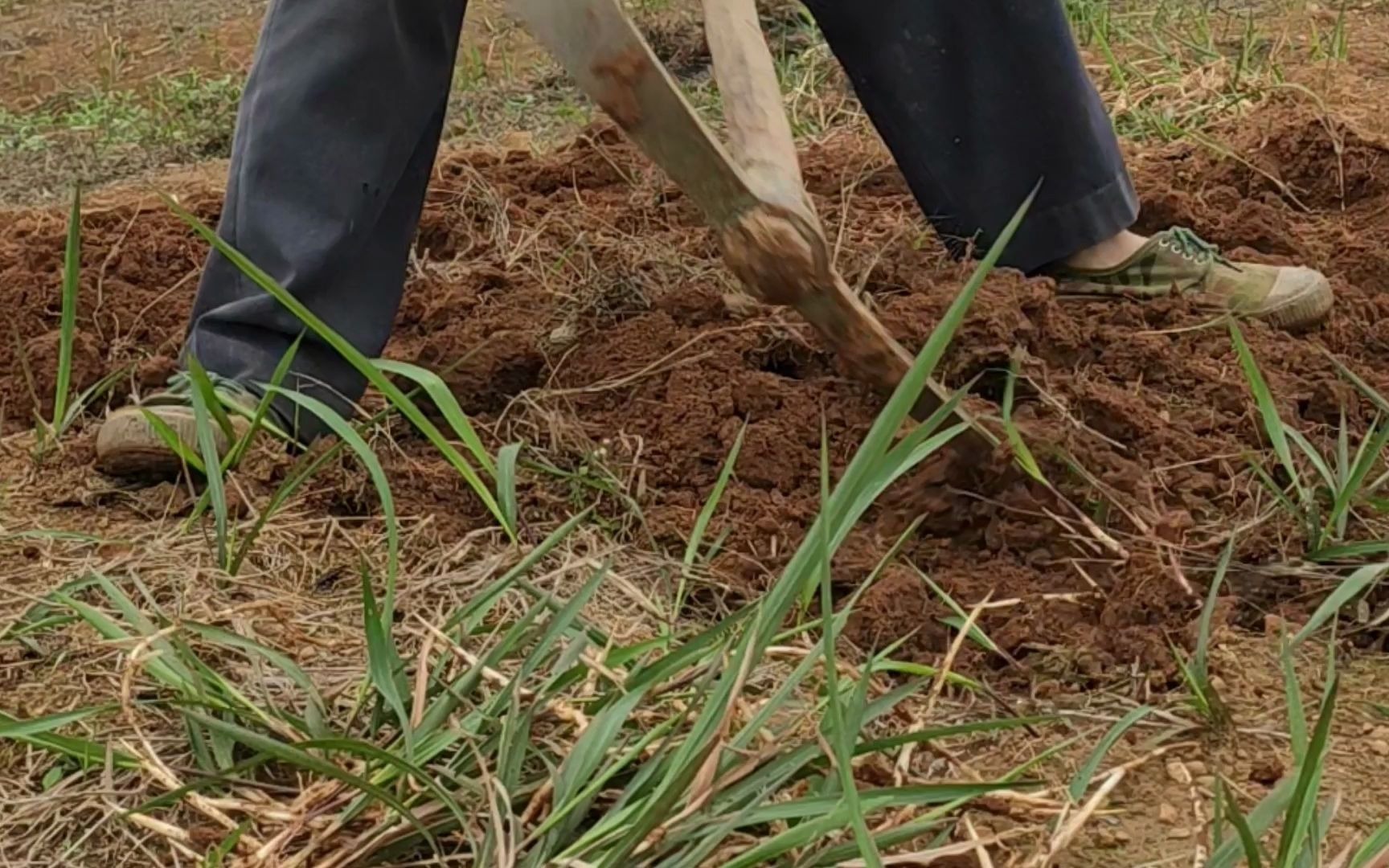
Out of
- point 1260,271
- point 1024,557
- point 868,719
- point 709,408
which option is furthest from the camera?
point 1260,271

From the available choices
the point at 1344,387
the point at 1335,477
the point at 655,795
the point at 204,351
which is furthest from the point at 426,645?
the point at 1344,387

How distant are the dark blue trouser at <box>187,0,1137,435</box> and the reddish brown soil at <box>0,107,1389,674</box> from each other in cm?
13

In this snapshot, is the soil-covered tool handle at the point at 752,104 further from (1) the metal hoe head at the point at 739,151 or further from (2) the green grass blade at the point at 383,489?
(2) the green grass blade at the point at 383,489

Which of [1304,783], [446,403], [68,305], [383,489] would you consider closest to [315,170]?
[68,305]

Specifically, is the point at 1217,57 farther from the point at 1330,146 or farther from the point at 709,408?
the point at 709,408

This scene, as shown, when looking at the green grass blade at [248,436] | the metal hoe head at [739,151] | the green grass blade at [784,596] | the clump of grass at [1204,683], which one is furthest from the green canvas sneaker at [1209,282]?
the green grass blade at [248,436]

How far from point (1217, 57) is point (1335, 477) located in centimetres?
182

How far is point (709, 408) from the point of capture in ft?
6.24

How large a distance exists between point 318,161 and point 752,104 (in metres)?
0.57

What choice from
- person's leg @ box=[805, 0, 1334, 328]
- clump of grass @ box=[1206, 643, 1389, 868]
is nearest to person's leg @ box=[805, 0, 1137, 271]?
person's leg @ box=[805, 0, 1334, 328]

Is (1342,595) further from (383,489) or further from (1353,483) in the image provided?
(383,489)

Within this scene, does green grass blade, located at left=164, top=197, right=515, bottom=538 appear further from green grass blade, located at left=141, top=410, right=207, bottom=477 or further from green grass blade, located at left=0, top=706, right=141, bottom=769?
green grass blade, located at left=0, top=706, right=141, bottom=769

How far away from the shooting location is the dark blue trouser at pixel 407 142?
6.44 feet

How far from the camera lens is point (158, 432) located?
176cm
